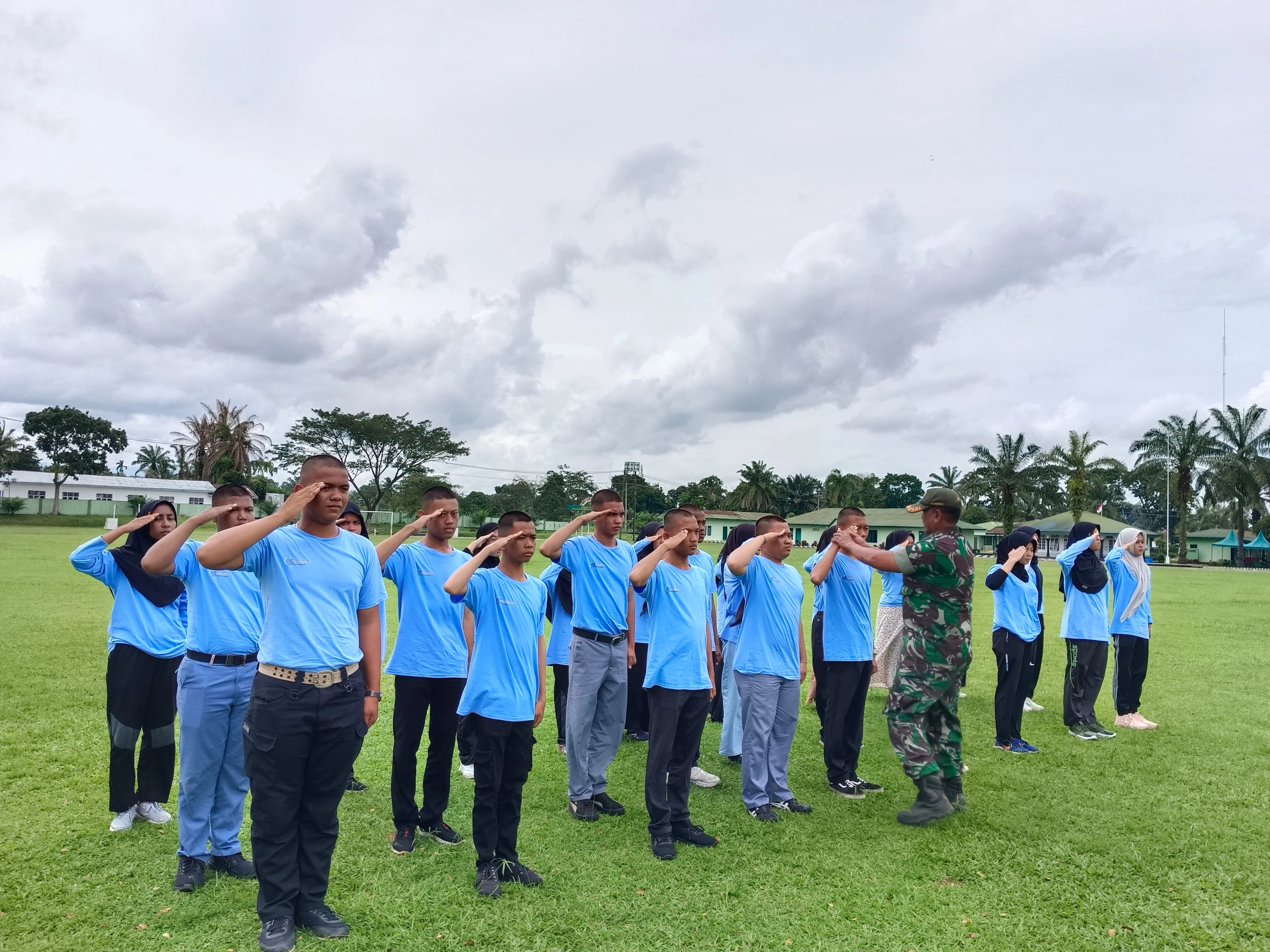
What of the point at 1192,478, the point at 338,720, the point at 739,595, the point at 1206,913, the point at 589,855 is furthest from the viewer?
the point at 1192,478

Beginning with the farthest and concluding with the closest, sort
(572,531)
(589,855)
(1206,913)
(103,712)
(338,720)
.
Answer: (103,712) < (572,531) < (589,855) < (1206,913) < (338,720)

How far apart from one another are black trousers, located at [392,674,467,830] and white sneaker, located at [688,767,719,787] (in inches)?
79.7

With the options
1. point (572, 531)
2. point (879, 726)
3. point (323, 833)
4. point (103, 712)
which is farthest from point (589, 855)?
point (103, 712)

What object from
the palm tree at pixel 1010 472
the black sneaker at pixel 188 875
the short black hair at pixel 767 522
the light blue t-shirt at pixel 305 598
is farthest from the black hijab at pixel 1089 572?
the palm tree at pixel 1010 472

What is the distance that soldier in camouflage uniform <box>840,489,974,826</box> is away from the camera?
542 cm

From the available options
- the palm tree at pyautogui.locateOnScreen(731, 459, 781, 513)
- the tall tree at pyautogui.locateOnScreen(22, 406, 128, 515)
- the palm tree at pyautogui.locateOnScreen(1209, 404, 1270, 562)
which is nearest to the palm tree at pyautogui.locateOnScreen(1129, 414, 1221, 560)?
the palm tree at pyautogui.locateOnScreen(1209, 404, 1270, 562)

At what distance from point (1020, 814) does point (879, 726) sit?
263 centimetres

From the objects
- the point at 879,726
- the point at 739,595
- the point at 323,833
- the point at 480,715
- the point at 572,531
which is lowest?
the point at 879,726

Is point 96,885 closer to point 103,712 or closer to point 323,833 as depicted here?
point 323,833

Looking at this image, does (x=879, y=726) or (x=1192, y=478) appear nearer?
(x=879, y=726)

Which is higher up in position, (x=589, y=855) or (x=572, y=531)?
(x=572, y=531)

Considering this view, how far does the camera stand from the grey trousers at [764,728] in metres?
5.40

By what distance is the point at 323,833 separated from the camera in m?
3.82

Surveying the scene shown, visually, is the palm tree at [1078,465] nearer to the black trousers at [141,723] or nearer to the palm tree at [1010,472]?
the palm tree at [1010,472]
